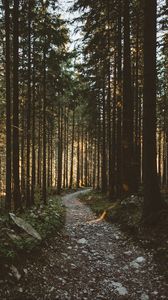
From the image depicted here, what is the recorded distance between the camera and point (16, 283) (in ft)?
20.8

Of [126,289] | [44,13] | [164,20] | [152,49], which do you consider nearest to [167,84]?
[164,20]

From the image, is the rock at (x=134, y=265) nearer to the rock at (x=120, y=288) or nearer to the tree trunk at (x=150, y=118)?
the rock at (x=120, y=288)

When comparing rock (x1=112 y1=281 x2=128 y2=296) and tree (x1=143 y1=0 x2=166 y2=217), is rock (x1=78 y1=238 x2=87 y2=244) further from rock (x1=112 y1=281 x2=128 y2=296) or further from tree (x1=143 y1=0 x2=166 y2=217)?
rock (x1=112 y1=281 x2=128 y2=296)

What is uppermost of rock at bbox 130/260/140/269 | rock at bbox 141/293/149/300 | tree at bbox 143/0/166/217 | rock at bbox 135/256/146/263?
tree at bbox 143/0/166/217

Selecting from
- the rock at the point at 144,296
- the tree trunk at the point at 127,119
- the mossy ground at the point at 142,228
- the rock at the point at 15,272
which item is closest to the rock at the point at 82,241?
the mossy ground at the point at 142,228

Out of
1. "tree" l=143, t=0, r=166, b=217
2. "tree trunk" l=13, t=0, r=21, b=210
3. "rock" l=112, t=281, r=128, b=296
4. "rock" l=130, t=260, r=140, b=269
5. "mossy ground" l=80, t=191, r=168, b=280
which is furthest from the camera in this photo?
"tree trunk" l=13, t=0, r=21, b=210

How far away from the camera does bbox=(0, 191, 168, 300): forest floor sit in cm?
650

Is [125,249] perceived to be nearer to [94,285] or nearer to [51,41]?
[94,285]

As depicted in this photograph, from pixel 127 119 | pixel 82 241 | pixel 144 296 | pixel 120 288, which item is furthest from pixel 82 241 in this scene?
pixel 127 119

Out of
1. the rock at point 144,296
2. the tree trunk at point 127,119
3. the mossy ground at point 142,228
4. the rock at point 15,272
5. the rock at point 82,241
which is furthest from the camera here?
the tree trunk at point 127,119

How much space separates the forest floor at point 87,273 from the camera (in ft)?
21.3

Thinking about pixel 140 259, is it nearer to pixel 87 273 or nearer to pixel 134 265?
pixel 134 265

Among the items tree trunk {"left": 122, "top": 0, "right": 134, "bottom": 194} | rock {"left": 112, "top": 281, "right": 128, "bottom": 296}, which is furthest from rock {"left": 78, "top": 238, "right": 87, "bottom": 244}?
tree trunk {"left": 122, "top": 0, "right": 134, "bottom": 194}

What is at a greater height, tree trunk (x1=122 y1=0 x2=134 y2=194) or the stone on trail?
tree trunk (x1=122 y1=0 x2=134 y2=194)
